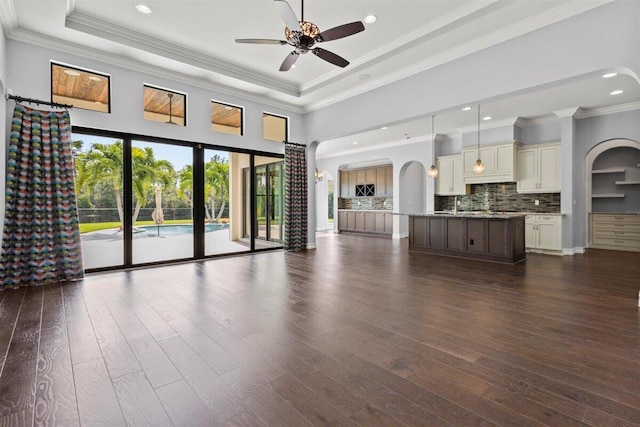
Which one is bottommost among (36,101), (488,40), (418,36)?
(36,101)

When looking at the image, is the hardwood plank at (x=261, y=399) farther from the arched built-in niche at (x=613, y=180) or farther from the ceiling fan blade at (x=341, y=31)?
the arched built-in niche at (x=613, y=180)

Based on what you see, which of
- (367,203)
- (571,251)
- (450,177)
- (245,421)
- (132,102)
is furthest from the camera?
(367,203)

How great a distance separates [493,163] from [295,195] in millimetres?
5008

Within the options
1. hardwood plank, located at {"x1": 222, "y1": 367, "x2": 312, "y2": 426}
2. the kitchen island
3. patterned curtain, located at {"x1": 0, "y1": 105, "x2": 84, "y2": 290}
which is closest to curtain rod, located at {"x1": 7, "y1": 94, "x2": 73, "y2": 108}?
patterned curtain, located at {"x1": 0, "y1": 105, "x2": 84, "y2": 290}

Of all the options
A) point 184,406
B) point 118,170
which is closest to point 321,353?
point 184,406

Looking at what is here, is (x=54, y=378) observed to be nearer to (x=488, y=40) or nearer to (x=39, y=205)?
(x=39, y=205)

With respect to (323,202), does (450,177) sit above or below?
above

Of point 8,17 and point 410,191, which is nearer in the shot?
point 8,17

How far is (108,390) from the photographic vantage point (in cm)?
185

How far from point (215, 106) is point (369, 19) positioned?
3.41 meters

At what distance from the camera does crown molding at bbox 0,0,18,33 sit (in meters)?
3.47

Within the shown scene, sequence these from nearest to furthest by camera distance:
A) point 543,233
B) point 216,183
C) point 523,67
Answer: point 523,67 → point 216,183 → point 543,233

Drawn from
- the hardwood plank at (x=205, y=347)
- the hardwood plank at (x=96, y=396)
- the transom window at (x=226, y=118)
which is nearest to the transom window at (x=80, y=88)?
the transom window at (x=226, y=118)

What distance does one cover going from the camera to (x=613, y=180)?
7.95 m
